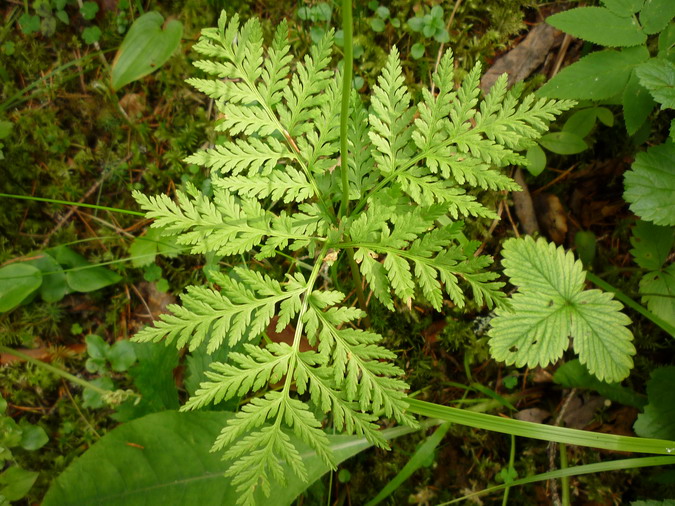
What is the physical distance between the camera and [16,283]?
2.90 metres

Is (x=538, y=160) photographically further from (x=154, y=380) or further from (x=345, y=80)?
(x=154, y=380)

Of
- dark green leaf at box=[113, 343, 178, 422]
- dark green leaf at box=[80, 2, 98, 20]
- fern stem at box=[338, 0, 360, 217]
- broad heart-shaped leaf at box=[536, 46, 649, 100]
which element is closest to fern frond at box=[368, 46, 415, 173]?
fern stem at box=[338, 0, 360, 217]

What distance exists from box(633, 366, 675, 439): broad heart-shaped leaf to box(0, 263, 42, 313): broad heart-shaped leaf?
11.7 ft

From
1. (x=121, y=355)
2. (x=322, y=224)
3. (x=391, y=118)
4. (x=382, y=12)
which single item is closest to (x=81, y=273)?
(x=121, y=355)

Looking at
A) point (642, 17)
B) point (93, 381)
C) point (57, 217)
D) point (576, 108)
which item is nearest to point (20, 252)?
point (57, 217)

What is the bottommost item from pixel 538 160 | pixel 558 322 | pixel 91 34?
pixel 558 322

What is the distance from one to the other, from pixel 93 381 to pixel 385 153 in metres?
2.35

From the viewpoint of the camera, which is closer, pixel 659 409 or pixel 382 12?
pixel 659 409

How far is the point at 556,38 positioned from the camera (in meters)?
2.86

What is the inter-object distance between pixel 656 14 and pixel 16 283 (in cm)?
386

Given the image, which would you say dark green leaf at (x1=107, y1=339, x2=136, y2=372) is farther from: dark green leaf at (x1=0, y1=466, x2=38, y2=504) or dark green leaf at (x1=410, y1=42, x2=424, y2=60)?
dark green leaf at (x1=410, y1=42, x2=424, y2=60)

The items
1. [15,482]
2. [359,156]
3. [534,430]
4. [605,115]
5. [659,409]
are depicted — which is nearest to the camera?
[359,156]

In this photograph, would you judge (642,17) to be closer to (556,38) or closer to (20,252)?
(556,38)

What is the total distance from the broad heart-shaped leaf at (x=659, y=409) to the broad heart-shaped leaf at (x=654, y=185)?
804 mm
